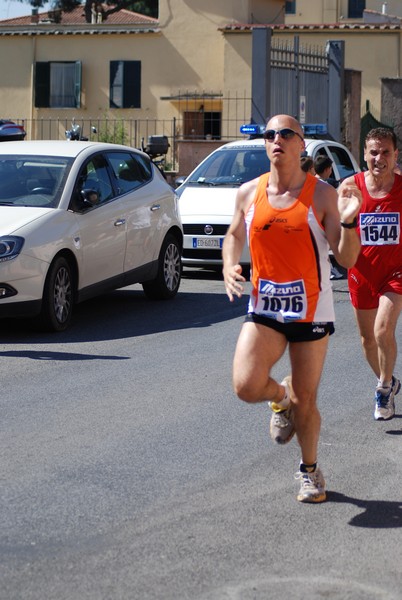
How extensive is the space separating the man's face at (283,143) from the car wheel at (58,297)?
534 centimetres

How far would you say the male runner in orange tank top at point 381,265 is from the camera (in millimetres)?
7988

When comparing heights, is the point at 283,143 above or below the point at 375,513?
above

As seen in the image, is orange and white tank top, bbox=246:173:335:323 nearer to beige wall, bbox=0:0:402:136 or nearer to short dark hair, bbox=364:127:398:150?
short dark hair, bbox=364:127:398:150

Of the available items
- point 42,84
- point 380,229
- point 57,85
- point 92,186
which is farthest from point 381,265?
point 42,84

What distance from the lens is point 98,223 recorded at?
472 inches

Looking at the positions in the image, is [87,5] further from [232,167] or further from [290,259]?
[290,259]

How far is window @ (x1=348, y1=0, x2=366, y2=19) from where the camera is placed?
5966 cm

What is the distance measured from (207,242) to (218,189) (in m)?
1.08

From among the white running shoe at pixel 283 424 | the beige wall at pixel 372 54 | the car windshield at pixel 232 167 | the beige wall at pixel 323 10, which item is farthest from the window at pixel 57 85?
the white running shoe at pixel 283 424

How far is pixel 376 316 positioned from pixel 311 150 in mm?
9342

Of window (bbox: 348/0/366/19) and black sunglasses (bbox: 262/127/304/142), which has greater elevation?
window (bbox: 348/0/366/19)

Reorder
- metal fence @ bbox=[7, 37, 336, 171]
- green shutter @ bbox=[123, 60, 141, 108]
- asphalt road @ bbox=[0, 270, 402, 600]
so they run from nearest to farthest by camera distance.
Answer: asphalt road @ bbox=[0, 270, 402, 600] → metal fence @ bbox=[7, 37, 336, 171] → green shutter @ bbox=[123, 60, 141, 108]

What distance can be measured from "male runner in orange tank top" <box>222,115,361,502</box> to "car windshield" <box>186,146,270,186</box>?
1086 cm

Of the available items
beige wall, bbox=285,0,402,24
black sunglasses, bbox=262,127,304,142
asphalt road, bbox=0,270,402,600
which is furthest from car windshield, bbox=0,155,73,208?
beige wall, bbox=285,0,402,24
